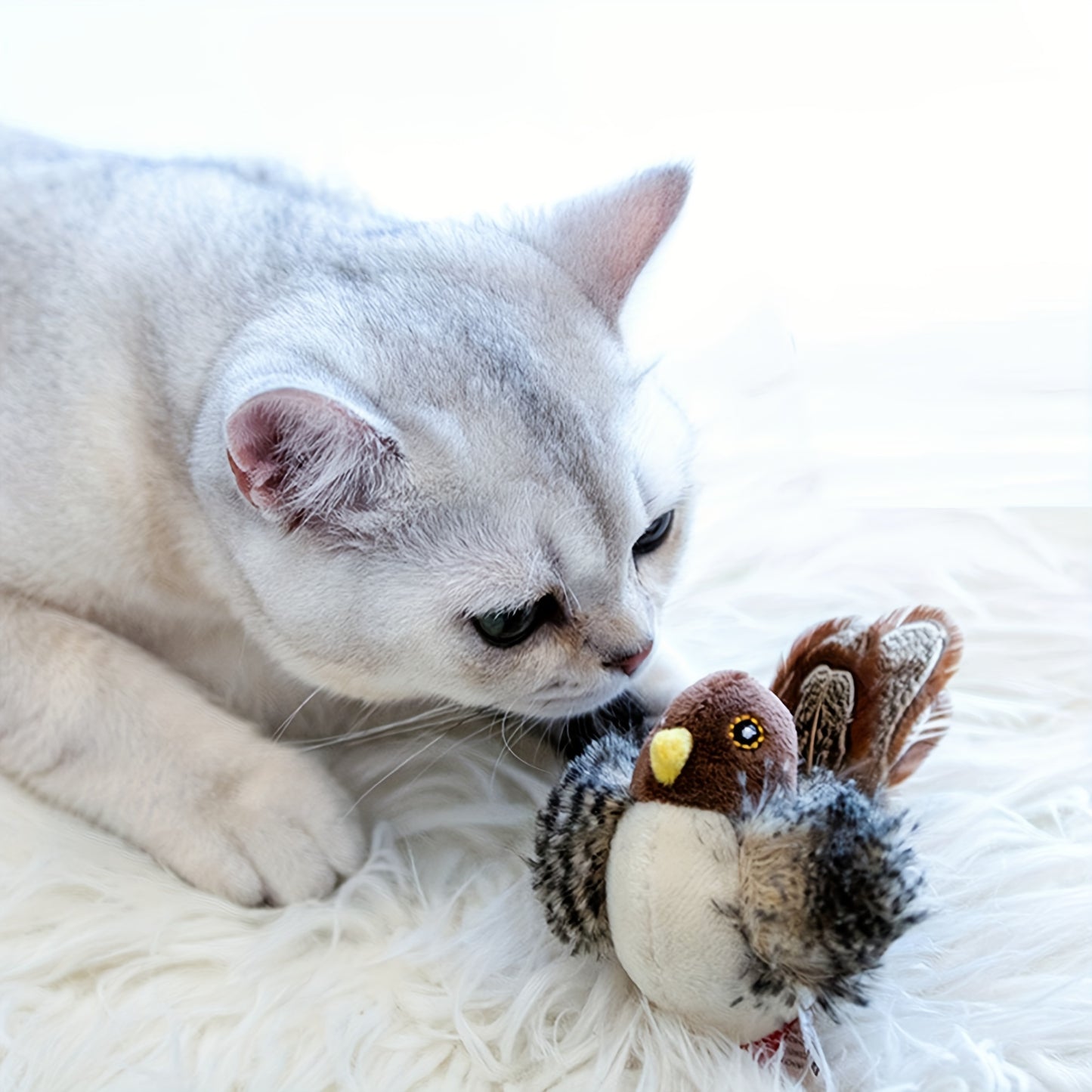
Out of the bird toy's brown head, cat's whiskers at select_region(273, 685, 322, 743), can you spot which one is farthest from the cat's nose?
cat's whiskers at select_region(273, 685, 322, 743)

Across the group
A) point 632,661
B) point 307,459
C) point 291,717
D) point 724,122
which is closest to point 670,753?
point 632,661

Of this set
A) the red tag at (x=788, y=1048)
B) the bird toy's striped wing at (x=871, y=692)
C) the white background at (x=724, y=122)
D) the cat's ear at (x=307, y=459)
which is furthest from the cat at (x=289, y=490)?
the white background at (x=724, y=122)

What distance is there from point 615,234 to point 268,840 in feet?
1.73

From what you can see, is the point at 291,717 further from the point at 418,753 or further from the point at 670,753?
the point at 670,753

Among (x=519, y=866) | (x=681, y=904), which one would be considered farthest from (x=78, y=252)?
(x=681, y=904)

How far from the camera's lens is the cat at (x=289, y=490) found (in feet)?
2.51

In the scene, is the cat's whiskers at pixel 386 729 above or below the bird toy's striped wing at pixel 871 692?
below

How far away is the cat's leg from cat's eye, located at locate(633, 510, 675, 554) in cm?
30

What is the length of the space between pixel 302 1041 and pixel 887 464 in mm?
855

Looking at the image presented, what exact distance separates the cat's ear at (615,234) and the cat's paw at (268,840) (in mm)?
431

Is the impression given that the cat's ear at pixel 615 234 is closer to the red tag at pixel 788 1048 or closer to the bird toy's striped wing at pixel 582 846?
the bird toy's striped wing at pixel 582 846

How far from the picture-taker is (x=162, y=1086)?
688mm

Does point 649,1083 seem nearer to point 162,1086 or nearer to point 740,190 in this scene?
point 162,1086

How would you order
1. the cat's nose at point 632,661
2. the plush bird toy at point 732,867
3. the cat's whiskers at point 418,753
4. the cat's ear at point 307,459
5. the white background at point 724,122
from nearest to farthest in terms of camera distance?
the plush bird toy at point 732,867 < the cat's ear at point 307,459 < the cat's nose at point 632,661 < the cat's whiskers at point 418,753 < the white background at point 724,122
